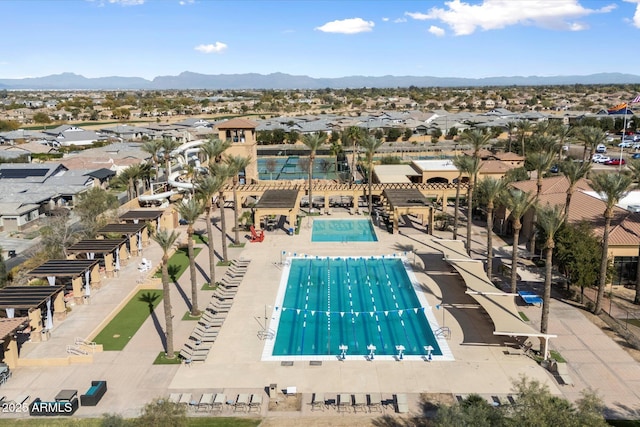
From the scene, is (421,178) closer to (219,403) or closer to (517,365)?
(517,365)

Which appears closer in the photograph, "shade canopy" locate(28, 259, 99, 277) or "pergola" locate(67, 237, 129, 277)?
"shade canopy" locate(28, 259, 99, 277)

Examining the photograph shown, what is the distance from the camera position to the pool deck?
63.2 feet

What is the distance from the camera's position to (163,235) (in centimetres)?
2217

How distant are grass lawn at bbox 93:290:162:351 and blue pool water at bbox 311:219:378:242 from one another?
1448cm

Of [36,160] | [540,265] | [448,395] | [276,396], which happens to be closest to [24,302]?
[276,396]

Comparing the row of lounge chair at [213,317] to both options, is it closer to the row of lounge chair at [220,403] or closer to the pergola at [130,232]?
the row of lounge chair at [220,403]

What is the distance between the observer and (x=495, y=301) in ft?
81.0

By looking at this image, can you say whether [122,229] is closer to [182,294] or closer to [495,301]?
[182,294]

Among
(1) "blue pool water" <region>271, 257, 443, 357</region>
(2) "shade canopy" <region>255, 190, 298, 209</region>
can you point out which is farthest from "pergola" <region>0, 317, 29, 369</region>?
(2) "shade canopy" <region>255, 190, 298, 209</region>

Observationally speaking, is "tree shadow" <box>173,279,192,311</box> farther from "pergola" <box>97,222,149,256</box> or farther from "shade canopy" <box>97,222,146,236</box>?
"shade canopy" <box>97,222,146,236</box>

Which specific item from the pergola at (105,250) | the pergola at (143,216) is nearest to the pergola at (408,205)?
the pergola at (143,216)

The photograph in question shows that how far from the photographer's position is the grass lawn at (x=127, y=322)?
2410cm

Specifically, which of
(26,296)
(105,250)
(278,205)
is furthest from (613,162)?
(26,296)

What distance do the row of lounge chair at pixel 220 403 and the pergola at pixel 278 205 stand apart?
22697mm
